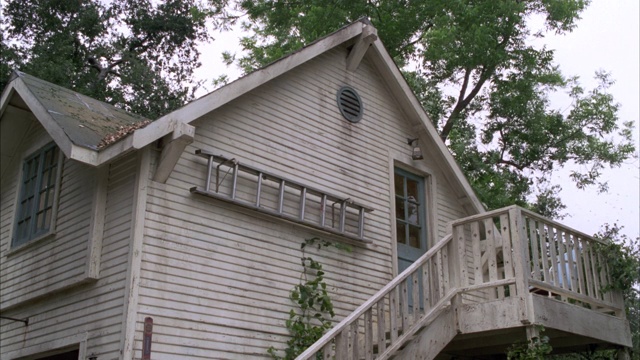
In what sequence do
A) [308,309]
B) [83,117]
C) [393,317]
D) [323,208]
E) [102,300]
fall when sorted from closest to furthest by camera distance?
[102,300], [393,317], [83,117], [308,309], [323,208]

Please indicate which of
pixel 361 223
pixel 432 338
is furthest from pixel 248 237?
pixel 432 338

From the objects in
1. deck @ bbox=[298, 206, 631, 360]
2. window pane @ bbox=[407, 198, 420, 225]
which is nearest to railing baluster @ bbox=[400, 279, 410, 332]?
deck @ bbox=[298, 206, 631, 360]

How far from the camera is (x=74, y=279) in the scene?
9.15 metres

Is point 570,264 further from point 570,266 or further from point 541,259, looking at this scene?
point 541,259

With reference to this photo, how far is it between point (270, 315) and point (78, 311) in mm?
2402

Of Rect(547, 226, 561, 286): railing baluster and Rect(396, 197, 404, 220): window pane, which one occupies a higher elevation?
Rect(396, 197, 404, 220): window pane

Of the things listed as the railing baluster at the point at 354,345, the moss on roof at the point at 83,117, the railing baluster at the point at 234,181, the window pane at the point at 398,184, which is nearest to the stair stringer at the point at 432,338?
the railing baluster at the point at 354,345

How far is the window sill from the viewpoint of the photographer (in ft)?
32.6

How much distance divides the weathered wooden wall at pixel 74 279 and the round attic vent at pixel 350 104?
4.03 m

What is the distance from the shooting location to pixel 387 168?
484 inches

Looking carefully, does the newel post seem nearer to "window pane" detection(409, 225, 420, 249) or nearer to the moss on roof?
"window pane" detection(409, 225, 420, 249)

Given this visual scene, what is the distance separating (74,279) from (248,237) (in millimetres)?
2235

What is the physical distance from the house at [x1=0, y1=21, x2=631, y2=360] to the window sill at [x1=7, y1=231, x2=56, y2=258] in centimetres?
3

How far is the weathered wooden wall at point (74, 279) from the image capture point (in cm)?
864
